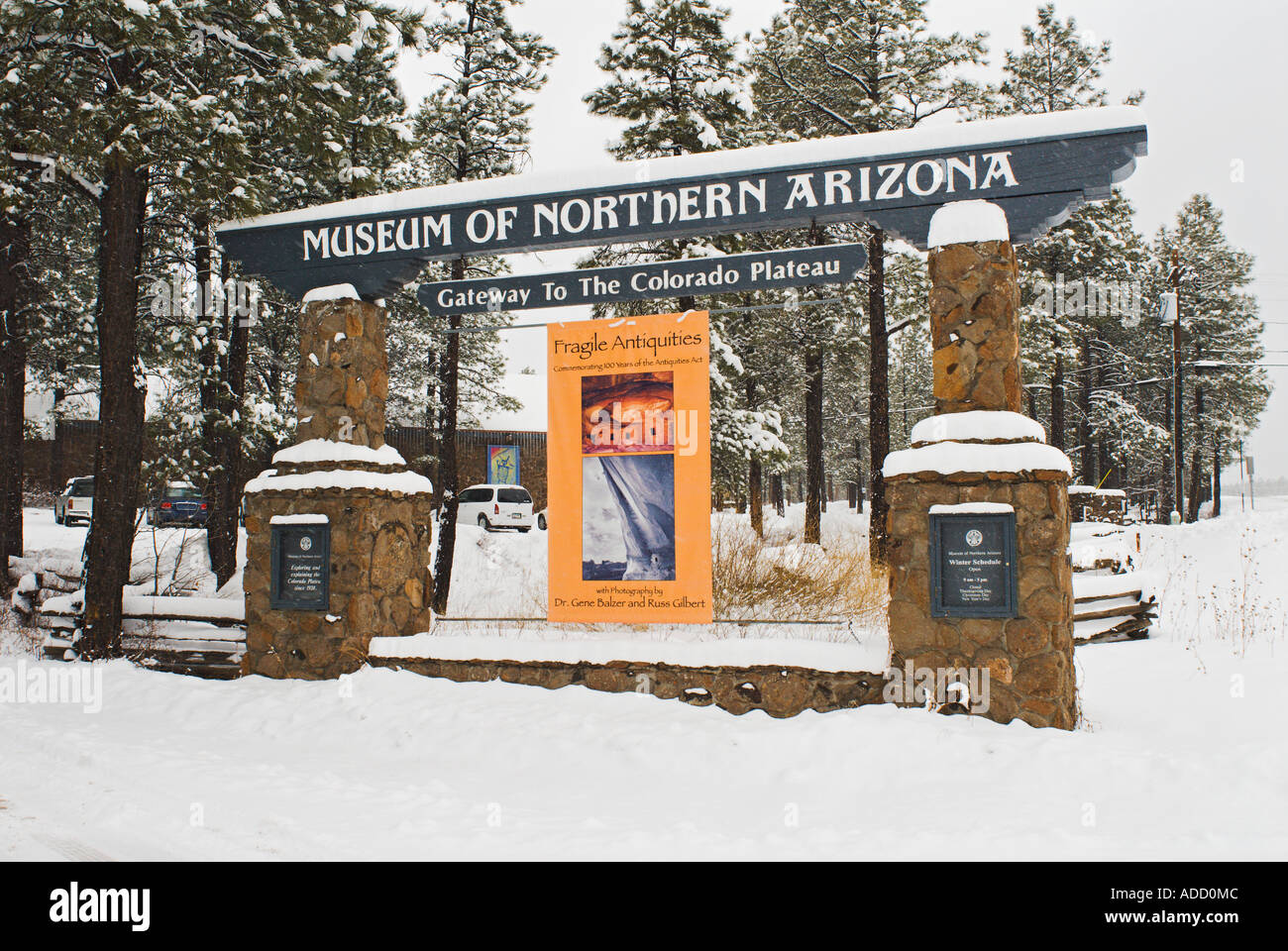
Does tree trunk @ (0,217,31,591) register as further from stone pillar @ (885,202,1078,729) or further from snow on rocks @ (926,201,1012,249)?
stone pillar @ (885,202,1078,729)

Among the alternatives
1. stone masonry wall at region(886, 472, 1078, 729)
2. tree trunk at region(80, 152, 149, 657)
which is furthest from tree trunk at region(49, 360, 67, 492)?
stone masonry wall at region(886, 472, 1078, 729)

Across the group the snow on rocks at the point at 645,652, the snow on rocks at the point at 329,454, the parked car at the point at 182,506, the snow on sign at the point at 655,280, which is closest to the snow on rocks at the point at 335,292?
the snow on sign at the point at 655,280

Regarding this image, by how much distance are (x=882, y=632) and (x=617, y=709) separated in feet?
8.02

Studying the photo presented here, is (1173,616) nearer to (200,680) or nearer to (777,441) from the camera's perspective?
(777,441)

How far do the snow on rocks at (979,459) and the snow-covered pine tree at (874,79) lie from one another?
1185 cm

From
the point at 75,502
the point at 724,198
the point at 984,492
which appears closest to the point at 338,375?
the point at 724,198

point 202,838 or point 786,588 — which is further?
point 786,588

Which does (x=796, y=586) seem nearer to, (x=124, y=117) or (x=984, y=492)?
(x=984, y=492)

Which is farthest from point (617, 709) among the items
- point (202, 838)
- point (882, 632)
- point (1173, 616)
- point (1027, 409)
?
point (1027, 409)

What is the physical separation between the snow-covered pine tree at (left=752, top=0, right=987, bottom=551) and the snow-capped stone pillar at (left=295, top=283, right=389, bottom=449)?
468 inches

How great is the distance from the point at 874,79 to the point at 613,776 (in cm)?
1720

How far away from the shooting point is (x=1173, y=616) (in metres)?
12.2

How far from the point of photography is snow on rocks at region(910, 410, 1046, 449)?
21.4 feet

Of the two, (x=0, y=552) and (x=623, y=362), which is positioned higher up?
(x=623, y=362)
